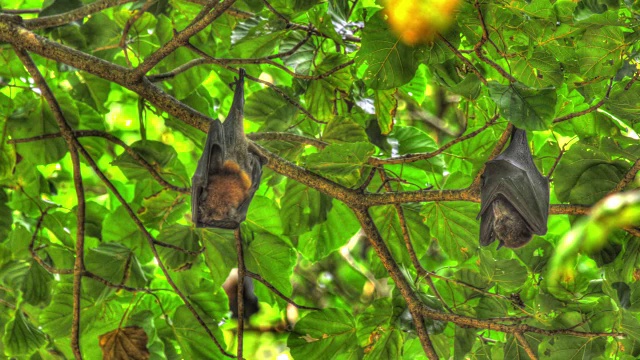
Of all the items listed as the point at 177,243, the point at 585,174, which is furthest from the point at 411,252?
the point at 177,243

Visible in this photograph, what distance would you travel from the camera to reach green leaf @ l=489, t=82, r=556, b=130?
2.16 m

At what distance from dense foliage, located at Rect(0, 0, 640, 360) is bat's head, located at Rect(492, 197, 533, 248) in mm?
116

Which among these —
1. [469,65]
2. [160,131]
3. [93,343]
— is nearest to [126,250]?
[93,343]

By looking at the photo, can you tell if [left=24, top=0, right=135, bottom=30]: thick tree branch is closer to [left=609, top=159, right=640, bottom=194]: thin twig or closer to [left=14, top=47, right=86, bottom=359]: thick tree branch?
[left=14, top=47, right=86, bottom=359]: thick tree branch

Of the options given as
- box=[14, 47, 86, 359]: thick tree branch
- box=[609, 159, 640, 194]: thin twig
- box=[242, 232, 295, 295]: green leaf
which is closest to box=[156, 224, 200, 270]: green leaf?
box=[242, 232, 295, 295]: green leaf

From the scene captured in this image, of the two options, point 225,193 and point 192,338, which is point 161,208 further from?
point 225,193

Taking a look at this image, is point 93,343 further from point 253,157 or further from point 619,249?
point 619,249

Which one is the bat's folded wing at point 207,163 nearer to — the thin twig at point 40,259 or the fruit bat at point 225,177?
the fruit bat at point 225,177

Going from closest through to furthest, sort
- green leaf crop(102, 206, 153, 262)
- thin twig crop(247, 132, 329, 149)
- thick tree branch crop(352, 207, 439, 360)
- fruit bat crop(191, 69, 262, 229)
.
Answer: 1. fruit bat crop(191, 69, 262, 229)
2. thick tree branch crop(352, 207, 439, 360)
3. thin twig crop(247, 132, 329, 149)
4. green leaf crop(102, 206, 153, 262)

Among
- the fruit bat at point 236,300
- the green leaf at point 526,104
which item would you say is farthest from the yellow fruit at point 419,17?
the fruit bat at point 236,300

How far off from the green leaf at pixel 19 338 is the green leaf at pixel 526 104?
2.28 meters

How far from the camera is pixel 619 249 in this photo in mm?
2469

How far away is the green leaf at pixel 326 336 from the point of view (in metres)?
2.88

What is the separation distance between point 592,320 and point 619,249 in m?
0.26
